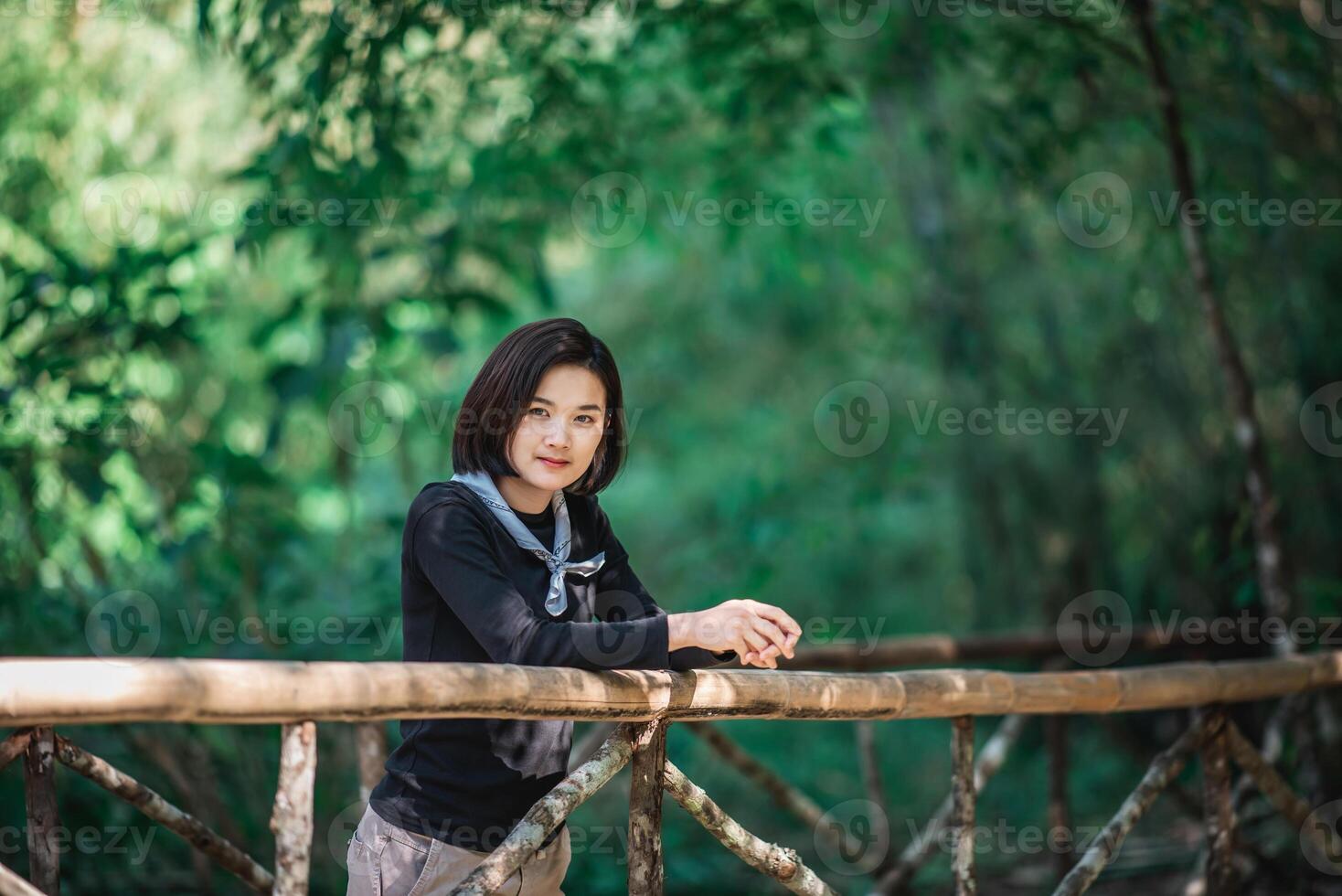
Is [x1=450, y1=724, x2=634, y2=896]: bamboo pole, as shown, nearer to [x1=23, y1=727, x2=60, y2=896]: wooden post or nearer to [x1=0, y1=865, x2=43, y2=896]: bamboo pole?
[x1=0, y1=865, x2=43, y2=896]: bamboo pole

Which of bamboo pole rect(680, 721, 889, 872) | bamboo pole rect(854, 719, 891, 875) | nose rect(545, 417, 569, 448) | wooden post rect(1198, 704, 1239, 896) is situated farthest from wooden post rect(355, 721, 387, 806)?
bamboo pole rect(854, 719, 891, 875)

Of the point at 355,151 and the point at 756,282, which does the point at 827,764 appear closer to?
the point at 756,282

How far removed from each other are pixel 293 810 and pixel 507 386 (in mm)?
565

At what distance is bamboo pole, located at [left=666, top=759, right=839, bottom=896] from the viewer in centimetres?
163

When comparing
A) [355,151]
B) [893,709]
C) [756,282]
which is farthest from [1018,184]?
[893,709]

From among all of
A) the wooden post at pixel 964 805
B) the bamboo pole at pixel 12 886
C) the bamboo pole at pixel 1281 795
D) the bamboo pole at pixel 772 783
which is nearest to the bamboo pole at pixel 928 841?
the bamboo pole at pixel 772 783

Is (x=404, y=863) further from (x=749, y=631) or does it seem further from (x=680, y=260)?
(x=680, y=260)

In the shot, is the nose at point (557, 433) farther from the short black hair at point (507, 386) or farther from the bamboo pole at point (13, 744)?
the bamboo pole at point (13, 744)

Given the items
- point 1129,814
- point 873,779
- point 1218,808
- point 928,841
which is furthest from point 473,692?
point 873,779

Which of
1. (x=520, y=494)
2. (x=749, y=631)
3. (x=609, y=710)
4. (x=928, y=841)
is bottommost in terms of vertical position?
(x=928, y=841)

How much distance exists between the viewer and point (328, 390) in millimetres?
3352

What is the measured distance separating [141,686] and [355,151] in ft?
7.83

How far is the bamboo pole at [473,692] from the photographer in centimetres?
113

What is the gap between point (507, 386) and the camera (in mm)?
1607
